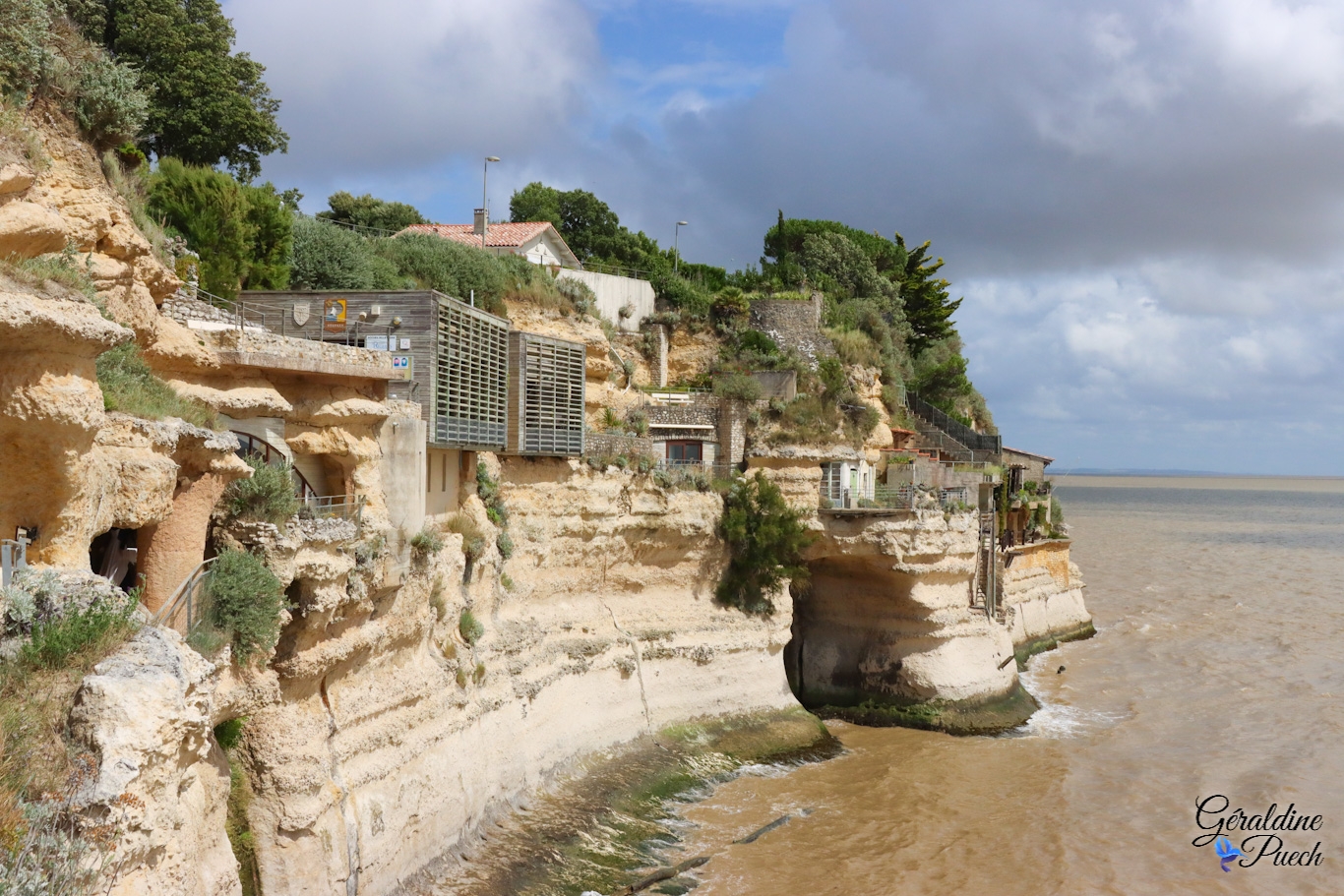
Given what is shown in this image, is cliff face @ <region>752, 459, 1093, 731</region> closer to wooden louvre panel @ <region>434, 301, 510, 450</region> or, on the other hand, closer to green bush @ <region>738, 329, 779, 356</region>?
green bush @ <region>738, 329, 779, 356</region>

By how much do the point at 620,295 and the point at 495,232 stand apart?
5272mm

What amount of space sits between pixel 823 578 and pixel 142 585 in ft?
72.8

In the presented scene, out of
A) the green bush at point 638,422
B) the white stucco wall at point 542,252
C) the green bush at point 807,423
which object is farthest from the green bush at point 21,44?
the white stucco wall at point 542,252

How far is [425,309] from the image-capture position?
1927 centimetres

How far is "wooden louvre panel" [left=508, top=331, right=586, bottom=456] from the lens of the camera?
23.1m

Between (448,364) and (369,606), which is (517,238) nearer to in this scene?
(448,364)

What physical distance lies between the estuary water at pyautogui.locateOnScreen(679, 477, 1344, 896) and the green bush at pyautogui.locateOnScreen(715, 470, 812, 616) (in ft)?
14.1

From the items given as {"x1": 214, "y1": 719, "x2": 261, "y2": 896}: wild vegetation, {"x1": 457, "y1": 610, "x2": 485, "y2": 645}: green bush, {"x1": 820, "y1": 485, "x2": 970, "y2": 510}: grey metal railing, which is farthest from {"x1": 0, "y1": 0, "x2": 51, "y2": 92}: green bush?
{"x1": 820, "y1": 485, "x2": 970, "y2": 510}: grey metal railing

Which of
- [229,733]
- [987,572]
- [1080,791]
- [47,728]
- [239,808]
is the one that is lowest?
[1080,791]

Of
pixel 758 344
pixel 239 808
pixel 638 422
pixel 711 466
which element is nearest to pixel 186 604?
pixel 239 808

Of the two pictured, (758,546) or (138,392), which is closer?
(138,392)

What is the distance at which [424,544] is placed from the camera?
1731 cm

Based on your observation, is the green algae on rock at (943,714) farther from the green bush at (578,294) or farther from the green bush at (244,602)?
the green bush at (244,602)

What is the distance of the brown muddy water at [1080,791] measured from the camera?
18391 mm
